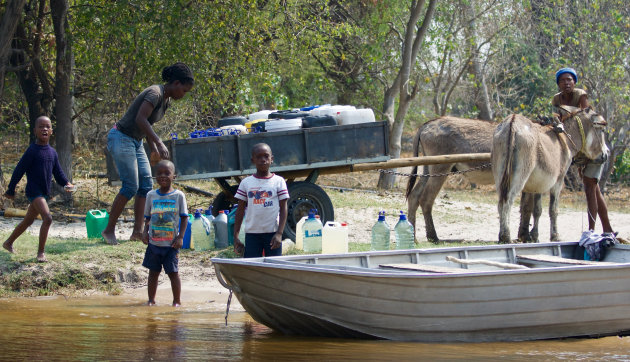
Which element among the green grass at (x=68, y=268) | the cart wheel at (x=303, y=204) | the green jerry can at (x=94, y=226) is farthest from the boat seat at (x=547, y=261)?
the green jerry can at (x=94, y=226)

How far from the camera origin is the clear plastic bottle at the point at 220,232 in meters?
10.2

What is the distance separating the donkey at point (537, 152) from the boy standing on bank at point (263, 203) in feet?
15.2

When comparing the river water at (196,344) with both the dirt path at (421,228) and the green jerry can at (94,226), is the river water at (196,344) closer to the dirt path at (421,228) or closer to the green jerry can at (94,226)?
the dirt path at (421,228)

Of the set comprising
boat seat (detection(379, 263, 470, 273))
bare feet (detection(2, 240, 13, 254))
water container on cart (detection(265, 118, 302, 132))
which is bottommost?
boat seat (detection(379, 263, 470, 273))

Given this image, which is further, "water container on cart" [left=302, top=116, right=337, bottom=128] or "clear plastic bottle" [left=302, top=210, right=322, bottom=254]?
"water container on cart" [left=302, top=116, right=337, bottom=128]

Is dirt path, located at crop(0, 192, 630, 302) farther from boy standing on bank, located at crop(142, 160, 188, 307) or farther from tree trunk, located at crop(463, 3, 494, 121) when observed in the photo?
tree trunk, located at crop(463, 3, 494, 121)

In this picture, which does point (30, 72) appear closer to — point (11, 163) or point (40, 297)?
point (11, 163)

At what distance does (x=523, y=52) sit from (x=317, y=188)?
59.6 ft

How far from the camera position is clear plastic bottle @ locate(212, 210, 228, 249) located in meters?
10.2

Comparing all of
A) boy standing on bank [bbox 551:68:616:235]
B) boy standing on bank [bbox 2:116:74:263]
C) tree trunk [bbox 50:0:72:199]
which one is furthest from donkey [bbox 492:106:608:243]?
tree trunk [bbox 50:0:72:199]

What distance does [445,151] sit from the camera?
12734 millimetres

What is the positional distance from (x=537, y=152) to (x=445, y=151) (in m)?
1.97

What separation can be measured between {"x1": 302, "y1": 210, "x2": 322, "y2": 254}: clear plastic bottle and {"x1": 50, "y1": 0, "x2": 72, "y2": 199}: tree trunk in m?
6.48

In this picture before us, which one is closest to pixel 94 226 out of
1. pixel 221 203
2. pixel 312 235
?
pixel 221 203
